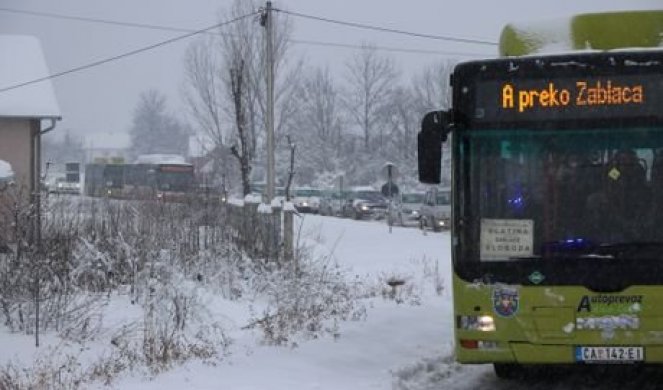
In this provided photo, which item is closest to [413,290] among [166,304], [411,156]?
[166,304]

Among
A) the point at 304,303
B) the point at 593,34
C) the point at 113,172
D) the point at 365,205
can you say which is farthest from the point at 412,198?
the point at 593,34

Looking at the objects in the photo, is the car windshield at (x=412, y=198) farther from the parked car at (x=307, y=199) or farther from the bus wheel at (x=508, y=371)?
the bus wheel at (x=508, y=371)

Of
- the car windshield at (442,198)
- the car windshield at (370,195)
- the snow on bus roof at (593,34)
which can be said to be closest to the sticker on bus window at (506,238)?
the snow on bus roof at (593,34)

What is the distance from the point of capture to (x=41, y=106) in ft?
89.1

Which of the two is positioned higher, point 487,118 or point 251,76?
point 251,76

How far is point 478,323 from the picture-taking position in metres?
7.54

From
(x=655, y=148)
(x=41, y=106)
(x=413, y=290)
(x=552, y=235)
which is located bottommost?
(x=413, y=290)

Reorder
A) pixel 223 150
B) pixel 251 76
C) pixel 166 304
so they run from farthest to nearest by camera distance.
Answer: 1. pixel 223 150
2. pixel 251 76
3. pixel 166 304

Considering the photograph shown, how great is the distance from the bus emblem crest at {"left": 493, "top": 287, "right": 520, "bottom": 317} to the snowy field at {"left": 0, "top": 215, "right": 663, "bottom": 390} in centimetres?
153

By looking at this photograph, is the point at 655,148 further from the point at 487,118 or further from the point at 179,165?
the point at 179,165

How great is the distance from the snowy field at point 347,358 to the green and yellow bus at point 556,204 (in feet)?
5.27

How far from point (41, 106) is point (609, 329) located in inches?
920

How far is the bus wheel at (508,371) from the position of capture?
9.09m

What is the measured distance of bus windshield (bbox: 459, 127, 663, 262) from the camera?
23.5 feet
